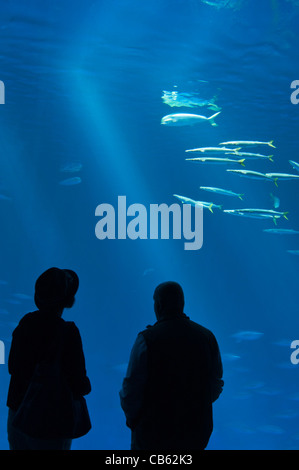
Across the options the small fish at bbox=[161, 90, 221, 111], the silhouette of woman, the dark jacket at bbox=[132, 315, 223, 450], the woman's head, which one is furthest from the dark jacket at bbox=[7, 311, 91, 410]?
the small fish at bbox=[161, 90, 221, 111]

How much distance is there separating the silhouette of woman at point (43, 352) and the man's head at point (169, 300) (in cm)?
69

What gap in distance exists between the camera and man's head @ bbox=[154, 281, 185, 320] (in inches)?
138

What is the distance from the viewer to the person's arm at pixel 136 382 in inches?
131

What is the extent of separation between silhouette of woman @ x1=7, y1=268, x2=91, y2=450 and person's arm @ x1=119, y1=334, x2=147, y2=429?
340 mm

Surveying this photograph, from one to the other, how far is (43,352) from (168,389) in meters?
1.00

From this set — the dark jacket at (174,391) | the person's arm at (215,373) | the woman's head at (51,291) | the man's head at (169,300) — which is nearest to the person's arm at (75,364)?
the woman's head at (51,291)

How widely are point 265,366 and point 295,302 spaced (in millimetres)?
6904

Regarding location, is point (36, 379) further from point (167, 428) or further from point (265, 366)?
point (265, 366)

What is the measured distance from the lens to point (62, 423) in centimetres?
332

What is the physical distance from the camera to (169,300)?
11.5ft
